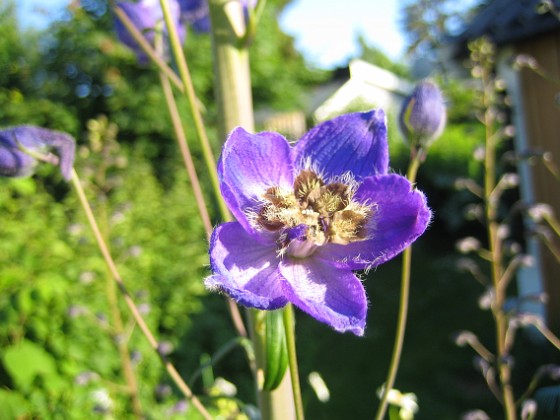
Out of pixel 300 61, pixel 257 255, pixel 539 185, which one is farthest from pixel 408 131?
pixel 300 61

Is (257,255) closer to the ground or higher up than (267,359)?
higher up

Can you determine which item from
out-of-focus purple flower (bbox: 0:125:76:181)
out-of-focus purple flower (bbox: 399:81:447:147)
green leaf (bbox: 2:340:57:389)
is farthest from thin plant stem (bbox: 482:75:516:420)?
green leaf (bbox: 2:340:57:389)

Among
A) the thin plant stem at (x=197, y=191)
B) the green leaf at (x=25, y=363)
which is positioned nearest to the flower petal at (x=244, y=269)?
the thin plant stem at (x=197, y=191)

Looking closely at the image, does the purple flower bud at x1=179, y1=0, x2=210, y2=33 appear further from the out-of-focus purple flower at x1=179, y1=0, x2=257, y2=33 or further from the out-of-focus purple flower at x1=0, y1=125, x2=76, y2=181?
the out-of-focus purple flower at x1=0, y1=125, x2=76, y2=181

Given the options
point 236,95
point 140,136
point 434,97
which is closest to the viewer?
point 236,95

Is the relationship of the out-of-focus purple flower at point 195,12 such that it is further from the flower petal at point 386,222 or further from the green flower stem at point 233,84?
the flower petal at point 386,222

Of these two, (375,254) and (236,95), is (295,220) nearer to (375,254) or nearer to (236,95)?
(375,254)

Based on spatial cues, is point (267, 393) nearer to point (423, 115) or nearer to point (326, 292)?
point (326, 292)
